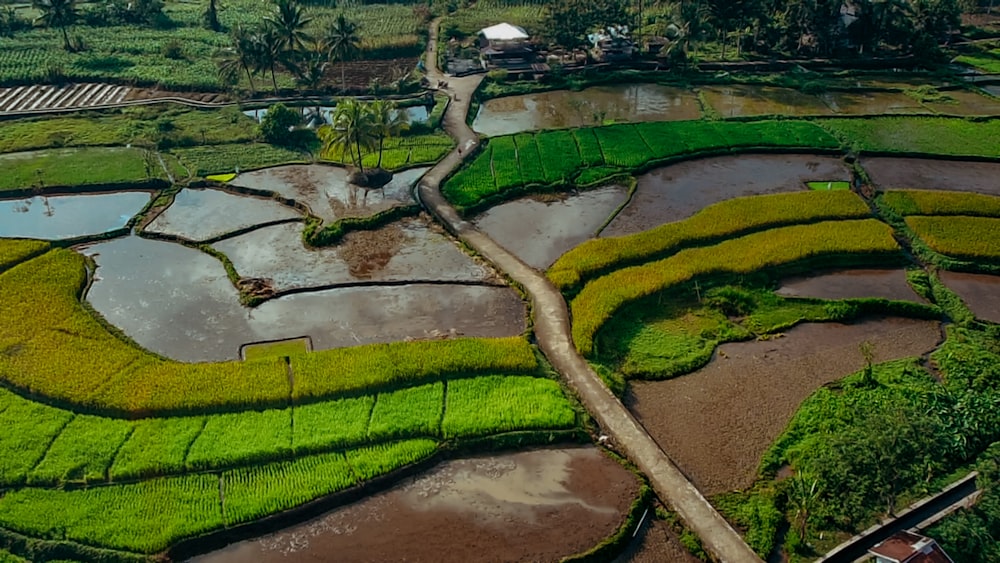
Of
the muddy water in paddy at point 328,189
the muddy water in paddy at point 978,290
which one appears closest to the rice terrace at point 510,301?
the muddy water in paddy at point 978,290

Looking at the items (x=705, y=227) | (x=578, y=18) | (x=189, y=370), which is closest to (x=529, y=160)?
(x=705, y=227)

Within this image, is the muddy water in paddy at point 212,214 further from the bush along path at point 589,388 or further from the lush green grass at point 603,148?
the lush green grass at point 603,148

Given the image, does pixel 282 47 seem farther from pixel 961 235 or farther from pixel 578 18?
pixel 961 235

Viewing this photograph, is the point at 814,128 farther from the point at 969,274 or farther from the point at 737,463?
the point at 737,463

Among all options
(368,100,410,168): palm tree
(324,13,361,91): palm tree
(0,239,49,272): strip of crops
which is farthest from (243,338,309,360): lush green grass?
(324,13,361,91): palm tree

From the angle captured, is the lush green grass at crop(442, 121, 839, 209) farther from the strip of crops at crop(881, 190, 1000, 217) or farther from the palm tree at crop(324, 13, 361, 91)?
the palm tree at crop(324, 13, 361, 91)

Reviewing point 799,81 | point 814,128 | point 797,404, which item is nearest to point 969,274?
point 797,404
